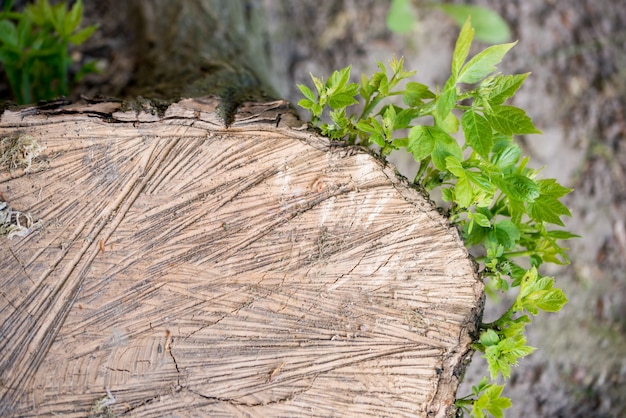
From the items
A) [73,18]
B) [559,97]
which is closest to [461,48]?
[73,18]

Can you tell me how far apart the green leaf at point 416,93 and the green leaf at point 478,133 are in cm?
10

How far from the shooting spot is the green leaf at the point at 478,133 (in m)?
1.08

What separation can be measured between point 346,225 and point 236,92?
1.62ft

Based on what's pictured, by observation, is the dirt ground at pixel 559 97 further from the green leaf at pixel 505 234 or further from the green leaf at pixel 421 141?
the green leaf at pixel 421 141

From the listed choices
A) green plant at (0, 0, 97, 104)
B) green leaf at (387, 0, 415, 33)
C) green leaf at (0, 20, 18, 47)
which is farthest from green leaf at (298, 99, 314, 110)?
green leaf at (387, 0, 415, 33)

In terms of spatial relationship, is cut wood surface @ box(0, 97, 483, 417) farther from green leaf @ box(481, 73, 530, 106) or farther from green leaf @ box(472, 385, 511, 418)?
green leaf @ box(481, 73, 530, 106)

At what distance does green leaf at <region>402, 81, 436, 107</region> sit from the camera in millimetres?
1164

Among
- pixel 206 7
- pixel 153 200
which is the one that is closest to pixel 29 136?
pixel 153 200

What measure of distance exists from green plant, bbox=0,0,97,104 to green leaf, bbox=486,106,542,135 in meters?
1.28

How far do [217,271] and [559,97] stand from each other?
2070 mm

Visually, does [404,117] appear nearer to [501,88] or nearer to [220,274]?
[501,88]

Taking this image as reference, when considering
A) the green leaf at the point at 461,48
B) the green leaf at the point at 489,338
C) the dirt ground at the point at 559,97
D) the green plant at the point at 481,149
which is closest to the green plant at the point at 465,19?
the dirt ground at the point at 559,97

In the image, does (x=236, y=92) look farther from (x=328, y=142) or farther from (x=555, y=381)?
(x=555, y=381)

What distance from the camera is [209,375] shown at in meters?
1.12
